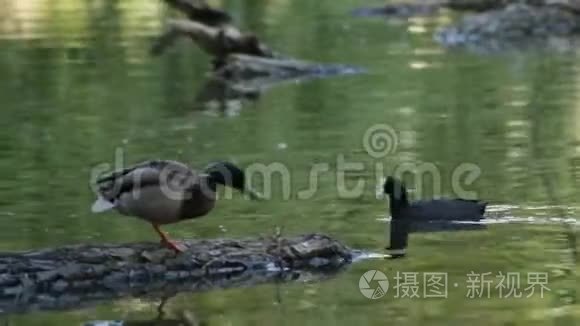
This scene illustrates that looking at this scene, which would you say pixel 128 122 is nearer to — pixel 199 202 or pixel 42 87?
pixel 42 87

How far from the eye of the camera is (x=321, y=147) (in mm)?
17469

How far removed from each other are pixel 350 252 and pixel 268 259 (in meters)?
0.84

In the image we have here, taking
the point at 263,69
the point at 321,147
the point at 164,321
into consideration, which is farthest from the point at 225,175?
the point at 263,69

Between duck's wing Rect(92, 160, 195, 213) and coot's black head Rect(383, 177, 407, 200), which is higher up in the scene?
duck's wing Rect(92, 160, 195, 213)

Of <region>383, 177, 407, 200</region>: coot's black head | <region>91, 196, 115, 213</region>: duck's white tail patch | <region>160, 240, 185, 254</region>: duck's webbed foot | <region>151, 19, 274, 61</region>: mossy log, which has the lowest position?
<region>160, 240, 185, 254</region>: duck's webbed foot

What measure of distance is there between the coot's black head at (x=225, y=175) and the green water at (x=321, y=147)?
80cm

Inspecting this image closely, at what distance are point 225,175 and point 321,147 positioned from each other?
7.09 metres

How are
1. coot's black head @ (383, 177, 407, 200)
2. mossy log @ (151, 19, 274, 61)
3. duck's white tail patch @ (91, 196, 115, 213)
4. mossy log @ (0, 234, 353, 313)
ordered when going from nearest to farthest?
mossy log @ (0, 234, 353, 313)
duck's white tail patch @ (91, 196, 115, 213)
coot's black head @ (383, 177, 407, 200)
mossy log @ (151, 19, 274, 61)

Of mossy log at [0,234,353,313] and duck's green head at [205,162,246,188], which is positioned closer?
mossy log at [0,234,353,313]

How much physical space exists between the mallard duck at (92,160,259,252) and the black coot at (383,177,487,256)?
2503mm

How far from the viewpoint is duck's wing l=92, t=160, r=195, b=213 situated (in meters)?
10.1

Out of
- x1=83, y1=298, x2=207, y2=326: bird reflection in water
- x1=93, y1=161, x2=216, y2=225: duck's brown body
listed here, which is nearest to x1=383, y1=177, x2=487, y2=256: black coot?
x1=93, y1=161, x2=216, y2=225: duck's brown body

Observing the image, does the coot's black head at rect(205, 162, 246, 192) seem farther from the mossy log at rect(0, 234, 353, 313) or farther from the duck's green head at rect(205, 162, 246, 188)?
the mossy log at rect(0, 234, 353, 313)

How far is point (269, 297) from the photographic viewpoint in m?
10.0
